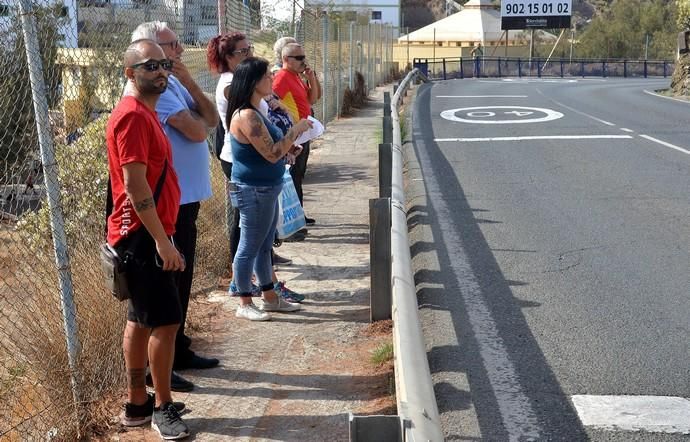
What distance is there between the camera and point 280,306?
6086 mm

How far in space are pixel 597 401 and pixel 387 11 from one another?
82.2 m

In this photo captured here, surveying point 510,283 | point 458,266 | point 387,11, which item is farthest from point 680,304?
point 387,11

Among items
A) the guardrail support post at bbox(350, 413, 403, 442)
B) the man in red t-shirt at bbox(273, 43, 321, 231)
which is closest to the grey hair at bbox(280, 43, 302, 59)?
the man in red t-shirt at bbox(273, 43, 321, 231)

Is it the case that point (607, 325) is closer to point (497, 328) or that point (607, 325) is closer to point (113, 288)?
point (497, 328)

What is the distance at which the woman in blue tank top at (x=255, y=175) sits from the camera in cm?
540

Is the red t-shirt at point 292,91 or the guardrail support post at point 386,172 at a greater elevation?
the red t-shirt at point 292,91

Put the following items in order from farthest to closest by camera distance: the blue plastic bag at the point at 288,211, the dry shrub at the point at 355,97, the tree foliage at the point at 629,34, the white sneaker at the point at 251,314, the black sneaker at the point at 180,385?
the tree foliage at the point at 629,34, the dry shrub at the point at 355,97, the blue plastic bag at the point at 288,211, the white sneaker at the point at 251,314, the black sneaker at the point at 180,385

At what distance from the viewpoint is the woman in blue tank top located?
17.7ft

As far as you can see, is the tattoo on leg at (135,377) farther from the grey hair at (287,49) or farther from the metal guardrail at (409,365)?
the grey hair at (287,49)

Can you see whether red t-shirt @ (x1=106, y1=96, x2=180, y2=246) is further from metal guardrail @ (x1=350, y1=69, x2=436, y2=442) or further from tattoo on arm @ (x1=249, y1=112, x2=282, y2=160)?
tattoo on arm @ (x1=249, y1=112, x2=282, y2=160)

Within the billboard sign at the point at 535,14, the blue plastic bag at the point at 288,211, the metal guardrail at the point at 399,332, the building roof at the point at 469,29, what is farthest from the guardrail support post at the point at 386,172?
the billboard sign at the point at 535,14

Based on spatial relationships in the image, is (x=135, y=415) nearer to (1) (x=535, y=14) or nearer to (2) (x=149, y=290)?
(2) (x=149, y=290)

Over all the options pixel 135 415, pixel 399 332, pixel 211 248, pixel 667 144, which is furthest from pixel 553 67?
pixel 399 332

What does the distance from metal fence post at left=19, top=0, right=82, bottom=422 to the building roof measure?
63.1 metres
